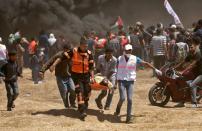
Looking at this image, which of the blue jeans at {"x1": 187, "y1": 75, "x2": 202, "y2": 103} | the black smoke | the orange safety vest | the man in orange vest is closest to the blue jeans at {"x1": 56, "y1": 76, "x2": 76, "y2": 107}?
the man in orange vest

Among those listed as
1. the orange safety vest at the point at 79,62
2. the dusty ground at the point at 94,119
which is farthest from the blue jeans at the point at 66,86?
the orange safety vest at the point at 79,62

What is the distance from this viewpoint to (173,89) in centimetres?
1670

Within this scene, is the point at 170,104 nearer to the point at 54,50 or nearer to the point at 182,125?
the point at 182,125

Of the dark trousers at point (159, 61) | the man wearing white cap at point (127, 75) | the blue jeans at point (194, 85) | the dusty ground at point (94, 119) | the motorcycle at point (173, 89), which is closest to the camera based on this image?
the dusty ground at point (94, 119)

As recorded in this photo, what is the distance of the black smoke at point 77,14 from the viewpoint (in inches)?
1210

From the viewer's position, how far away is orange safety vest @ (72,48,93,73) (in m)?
14.5

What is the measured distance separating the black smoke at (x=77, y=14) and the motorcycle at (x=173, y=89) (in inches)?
571

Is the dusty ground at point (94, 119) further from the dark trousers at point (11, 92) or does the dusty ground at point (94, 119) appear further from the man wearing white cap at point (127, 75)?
the man wearing white cap at point (127, 75)

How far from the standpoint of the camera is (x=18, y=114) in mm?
15047

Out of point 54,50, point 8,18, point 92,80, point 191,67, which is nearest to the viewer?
point 92,80

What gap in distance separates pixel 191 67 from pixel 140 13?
20023 mm

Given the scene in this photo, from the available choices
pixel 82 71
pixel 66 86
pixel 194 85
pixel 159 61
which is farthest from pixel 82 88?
pixel 159 61

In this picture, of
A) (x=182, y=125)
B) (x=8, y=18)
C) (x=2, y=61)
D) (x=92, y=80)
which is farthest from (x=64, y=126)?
(x=8, y=18)

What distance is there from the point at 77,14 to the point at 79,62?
18515 mm
